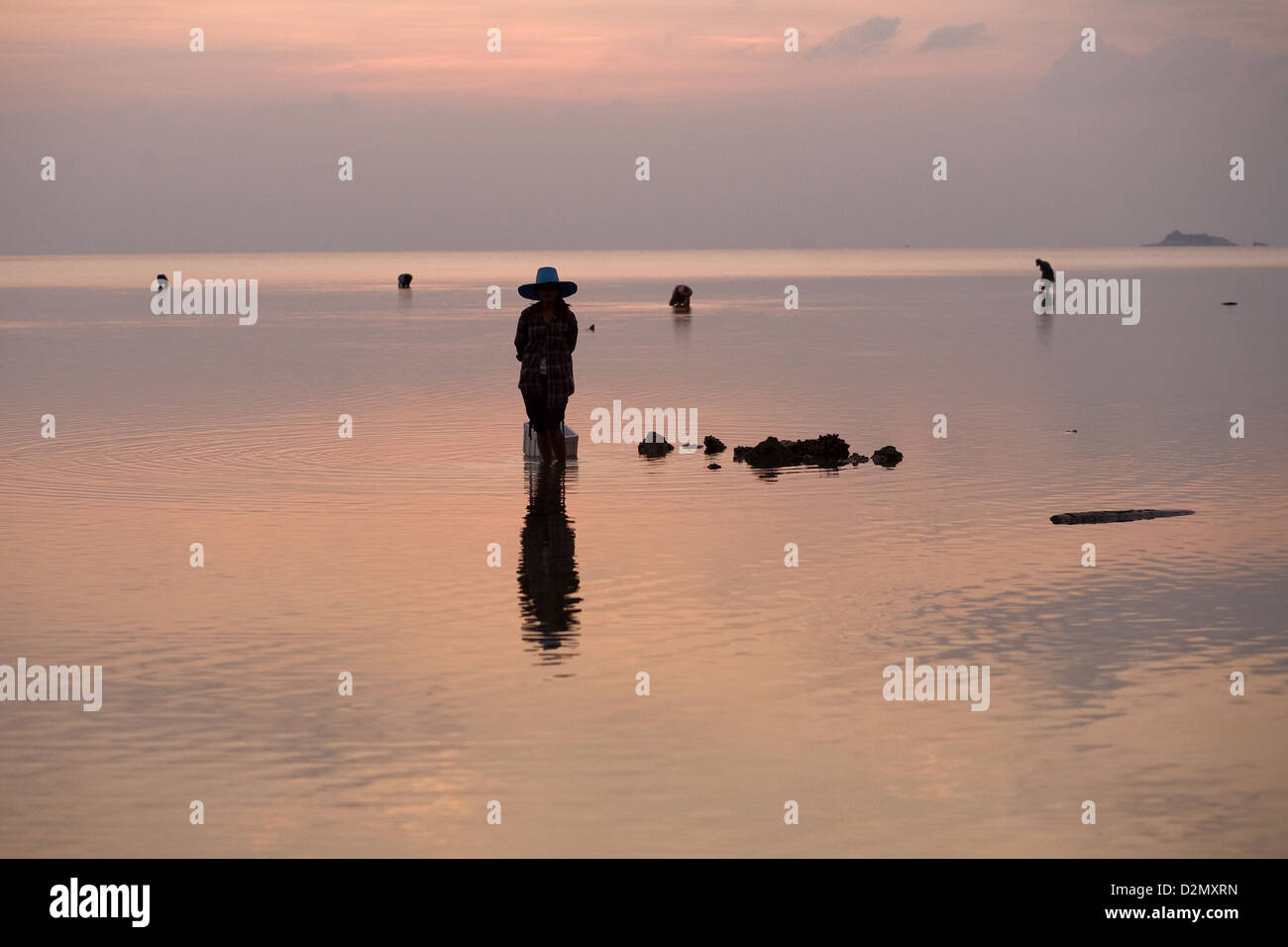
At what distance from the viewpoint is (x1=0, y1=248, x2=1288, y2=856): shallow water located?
704 cm

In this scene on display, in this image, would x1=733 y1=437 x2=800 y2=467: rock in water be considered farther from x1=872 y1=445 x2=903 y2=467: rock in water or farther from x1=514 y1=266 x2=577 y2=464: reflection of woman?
x1=514 y1=266 x2=577 y2=464: reflection of woman

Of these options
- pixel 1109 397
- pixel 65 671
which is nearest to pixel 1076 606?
pixel 65 671

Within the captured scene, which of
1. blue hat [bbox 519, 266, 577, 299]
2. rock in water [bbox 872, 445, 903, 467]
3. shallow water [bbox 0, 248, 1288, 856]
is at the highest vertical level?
blue hat [bbox 519, 266, 577, 299]

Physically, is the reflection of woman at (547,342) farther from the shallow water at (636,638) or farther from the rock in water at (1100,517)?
the rock in water at (1100,517)

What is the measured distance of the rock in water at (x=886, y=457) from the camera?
60.7 feet

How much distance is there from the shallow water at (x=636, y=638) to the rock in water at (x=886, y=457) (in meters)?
0.37

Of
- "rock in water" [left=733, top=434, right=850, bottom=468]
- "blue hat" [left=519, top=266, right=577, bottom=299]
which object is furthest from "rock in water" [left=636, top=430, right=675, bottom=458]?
"blue hat" [left=519, top=266, right=577, bottom=299]

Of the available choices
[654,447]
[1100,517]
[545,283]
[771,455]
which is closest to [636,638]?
[1100,517]

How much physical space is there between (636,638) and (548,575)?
6.77 feet

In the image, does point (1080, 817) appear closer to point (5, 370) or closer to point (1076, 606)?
point (1076, 606)

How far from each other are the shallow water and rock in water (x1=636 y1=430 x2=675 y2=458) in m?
0.16

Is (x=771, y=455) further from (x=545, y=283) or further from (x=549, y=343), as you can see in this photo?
(x=545, y=283)

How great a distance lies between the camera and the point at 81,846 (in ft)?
21.9
